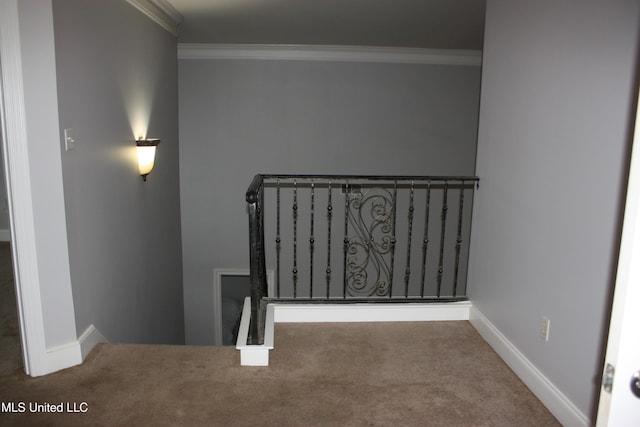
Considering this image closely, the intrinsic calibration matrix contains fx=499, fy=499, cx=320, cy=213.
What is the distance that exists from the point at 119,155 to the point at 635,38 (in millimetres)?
3148

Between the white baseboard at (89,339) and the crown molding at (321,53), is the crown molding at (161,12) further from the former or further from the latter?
the white baseboard at (89,339)

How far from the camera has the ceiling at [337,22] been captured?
12.8 ft

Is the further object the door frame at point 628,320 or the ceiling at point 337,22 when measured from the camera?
the ceiling at point 337,22

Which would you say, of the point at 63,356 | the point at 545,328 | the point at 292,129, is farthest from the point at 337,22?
the point at 63,356

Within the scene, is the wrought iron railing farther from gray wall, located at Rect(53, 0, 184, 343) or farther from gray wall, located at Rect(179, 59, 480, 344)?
gray wall, located at Rect(53, 0, 184, 343)

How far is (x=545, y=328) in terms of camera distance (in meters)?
2.52

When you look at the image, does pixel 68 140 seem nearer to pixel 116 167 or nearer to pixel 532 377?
pixel 116 167

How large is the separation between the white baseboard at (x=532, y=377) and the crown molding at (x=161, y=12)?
338 cm

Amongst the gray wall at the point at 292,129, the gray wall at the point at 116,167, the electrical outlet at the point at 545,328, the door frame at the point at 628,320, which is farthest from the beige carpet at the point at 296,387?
the gray wall at the point at 292,129

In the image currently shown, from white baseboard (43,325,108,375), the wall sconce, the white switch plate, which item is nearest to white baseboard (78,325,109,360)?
white baseboard (43,325,108,375)

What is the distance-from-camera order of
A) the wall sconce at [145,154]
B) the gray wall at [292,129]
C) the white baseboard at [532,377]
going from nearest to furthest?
1. the white baseboard at [532,377]
2. the wall sconce at [145,154]
3. the gray wall at [292,129]

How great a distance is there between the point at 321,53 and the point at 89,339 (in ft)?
13.3

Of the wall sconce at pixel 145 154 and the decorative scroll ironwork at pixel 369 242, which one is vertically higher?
the wall sconce at pixel 145 154

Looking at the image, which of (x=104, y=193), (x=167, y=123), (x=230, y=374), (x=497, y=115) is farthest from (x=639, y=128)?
(x=167, y=123)
